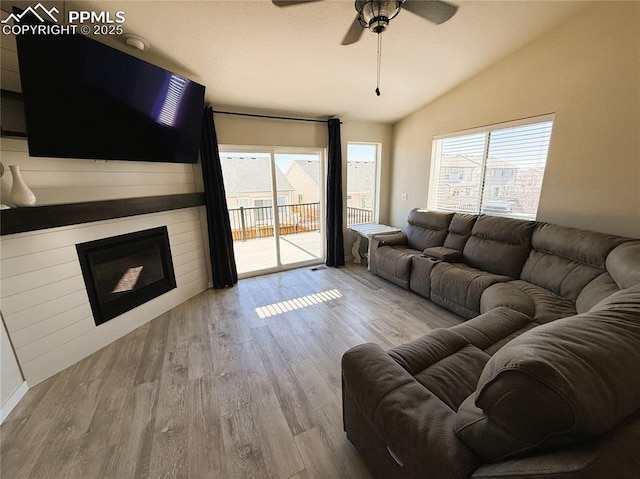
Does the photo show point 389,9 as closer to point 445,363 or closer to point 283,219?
point 445,363

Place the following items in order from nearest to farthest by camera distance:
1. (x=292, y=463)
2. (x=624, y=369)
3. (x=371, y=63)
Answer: (x=624, y=369), (x=292, y=463), (x=371, y=63)

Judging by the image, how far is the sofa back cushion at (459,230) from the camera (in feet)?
10.0

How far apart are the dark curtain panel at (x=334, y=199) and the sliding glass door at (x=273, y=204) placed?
212 mm

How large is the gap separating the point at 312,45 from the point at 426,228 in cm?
259

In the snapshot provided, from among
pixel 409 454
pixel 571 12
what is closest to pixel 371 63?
pixel 571 12

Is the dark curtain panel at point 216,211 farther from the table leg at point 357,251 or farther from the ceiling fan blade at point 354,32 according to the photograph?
the table leg at point 357,251

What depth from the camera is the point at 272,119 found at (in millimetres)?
3484

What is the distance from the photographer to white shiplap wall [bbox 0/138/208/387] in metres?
1.74

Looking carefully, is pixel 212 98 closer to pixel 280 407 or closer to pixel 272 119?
pixel 272 119

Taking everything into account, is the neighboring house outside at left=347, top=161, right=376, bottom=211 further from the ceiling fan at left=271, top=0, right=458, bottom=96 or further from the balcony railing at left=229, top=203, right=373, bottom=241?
the ceiling fan at left=271, top=0, right=458, bottom=96

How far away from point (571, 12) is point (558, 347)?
10.2 feet

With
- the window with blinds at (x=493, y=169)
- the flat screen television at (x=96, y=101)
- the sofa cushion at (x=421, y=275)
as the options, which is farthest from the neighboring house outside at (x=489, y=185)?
the flat screen television at (x=96, y=101)

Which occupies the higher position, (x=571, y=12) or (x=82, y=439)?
(x=571, y=12)

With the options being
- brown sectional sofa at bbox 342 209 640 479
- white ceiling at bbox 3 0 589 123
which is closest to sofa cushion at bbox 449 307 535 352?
brown sectional sofa at bbox 342 209 640 479
